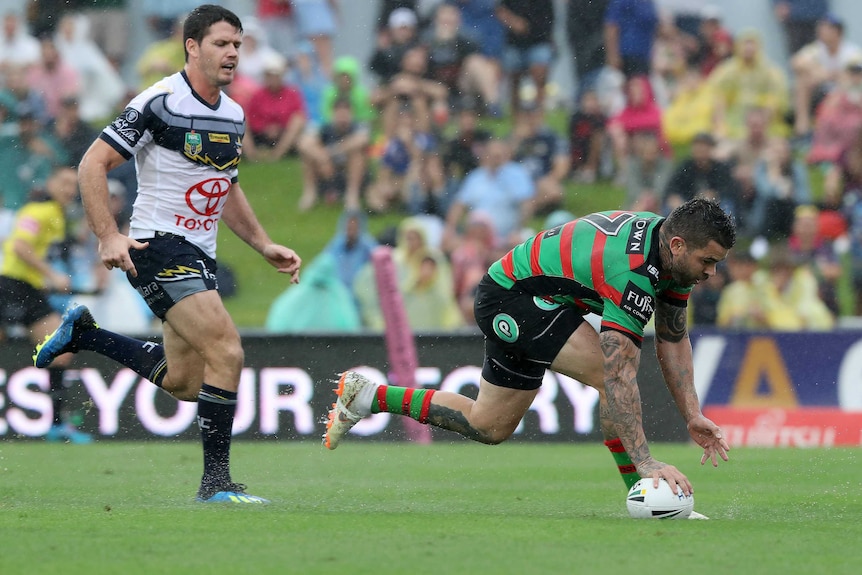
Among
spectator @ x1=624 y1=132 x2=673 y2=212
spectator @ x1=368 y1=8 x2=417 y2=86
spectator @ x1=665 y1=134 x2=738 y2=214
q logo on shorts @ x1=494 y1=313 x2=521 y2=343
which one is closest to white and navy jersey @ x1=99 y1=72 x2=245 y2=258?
q logo on shorts @ x1=494 y1=313 x2=521 y2=343

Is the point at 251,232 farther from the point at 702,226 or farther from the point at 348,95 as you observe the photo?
the point at 348,95

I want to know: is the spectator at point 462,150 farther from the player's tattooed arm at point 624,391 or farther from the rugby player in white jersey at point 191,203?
the player's tattooed arm at point 624,391

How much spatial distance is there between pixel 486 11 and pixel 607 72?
1.60 metres

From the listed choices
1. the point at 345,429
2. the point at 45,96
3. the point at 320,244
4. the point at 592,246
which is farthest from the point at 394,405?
the point at 45,96

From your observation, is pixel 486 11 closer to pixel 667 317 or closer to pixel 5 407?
pixel 5 407

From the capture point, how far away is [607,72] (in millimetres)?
16375

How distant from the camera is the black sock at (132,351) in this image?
763 centimetres

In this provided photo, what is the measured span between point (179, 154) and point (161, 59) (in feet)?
31.7

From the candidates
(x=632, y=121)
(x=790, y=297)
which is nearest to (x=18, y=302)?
(x=632, y=121)

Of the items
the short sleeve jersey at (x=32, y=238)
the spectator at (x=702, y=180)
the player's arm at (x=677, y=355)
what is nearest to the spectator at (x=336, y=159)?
the spectator at (x=702, y=180)

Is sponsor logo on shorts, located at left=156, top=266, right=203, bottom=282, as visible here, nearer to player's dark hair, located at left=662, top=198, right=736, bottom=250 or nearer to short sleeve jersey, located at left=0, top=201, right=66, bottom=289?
player's dark hair, located at left=662, top=198, right=736, bottom=250

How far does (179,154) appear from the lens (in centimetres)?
713

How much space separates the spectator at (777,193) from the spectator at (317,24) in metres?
5.27

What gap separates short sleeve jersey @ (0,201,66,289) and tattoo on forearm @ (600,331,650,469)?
753cm
